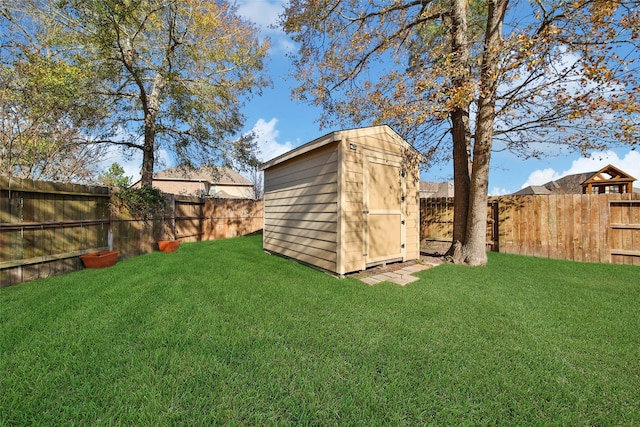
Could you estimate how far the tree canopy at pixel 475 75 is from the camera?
12.7 feet

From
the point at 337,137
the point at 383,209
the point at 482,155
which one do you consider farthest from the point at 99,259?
the point at 482,155

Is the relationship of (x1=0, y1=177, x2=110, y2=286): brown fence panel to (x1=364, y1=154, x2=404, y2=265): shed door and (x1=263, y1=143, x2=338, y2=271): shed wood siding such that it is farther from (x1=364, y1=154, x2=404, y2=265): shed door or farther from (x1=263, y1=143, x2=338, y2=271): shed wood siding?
(x1=364, y1=154, x2=404, y2=265): shed door

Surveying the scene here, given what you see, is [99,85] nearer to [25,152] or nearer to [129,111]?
[129,111]

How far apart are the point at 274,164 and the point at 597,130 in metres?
6.45

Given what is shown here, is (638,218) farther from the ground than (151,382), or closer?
farther from the ground

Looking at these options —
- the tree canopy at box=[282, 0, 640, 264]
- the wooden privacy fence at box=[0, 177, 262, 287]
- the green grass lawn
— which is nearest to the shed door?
the tree canopy at box=[282, 0, 640, 264]

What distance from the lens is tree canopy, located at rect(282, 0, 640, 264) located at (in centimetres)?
386

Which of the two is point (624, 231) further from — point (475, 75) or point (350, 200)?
point (350, 200)

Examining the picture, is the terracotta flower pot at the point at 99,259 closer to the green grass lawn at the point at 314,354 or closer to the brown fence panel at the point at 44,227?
the brown fence panel at the point at 44,227

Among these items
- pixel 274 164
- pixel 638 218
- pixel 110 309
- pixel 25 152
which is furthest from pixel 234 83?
pixel 638 218

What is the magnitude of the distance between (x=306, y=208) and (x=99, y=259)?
414cm

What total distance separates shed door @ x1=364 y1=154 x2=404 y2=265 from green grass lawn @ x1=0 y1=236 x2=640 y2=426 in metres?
1.31

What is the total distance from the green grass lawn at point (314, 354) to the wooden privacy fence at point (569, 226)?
252cm

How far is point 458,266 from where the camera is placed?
5.14 metres
